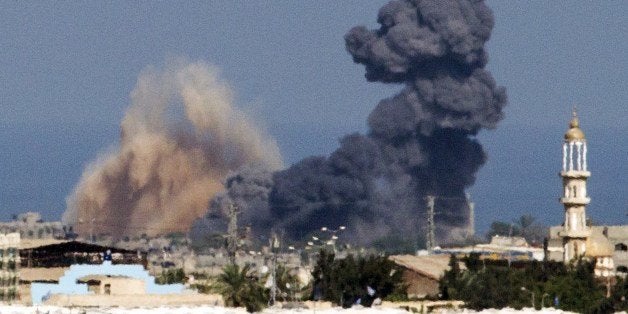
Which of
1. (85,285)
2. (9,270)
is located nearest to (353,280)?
(85,285)

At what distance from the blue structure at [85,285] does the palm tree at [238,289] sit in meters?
3.01

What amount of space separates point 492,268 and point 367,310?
1660 inches

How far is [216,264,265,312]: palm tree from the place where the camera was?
6718 inches

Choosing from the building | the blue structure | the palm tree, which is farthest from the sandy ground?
the building

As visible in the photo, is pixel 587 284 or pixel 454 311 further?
pixel 587 284

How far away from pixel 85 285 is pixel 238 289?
8983mm

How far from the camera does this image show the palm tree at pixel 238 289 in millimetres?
170625

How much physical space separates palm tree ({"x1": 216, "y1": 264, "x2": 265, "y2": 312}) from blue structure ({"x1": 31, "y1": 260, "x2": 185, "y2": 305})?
3.01m

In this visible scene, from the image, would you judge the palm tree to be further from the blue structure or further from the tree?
the tree

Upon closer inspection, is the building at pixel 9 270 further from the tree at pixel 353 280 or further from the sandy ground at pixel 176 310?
the sandy ground at pixel 176 310

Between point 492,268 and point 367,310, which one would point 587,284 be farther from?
point 367,310

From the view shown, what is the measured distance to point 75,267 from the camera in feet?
593

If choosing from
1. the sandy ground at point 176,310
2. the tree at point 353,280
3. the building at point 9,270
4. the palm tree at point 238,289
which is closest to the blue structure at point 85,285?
the palm tree at point 238,289

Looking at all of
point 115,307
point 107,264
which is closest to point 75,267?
point 107,264
